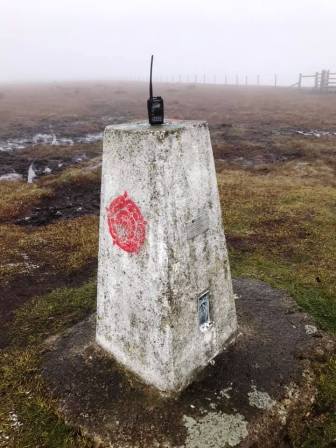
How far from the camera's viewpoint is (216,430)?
16.0 ft

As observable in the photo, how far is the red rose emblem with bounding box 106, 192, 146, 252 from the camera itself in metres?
4.93

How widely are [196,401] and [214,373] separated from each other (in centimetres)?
56

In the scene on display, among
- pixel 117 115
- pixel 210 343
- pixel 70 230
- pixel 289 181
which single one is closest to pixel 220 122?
pixel 117 115

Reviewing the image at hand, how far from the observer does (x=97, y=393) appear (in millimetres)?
5422

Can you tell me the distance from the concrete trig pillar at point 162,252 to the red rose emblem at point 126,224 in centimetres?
1

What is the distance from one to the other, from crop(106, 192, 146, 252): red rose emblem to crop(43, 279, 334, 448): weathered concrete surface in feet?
6.33

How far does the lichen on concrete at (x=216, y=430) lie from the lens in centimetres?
475

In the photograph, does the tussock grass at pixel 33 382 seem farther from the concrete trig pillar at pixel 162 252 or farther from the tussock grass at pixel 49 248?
the tussock grass at pixel 49 248

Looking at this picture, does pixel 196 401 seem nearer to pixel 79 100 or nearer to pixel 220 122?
pixel 220 122

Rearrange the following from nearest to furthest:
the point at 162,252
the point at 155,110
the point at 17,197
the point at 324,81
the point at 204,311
Result: the point at 162,252 < the point at 155,110 < the point at 204,311 < the point at 17,197 < the point at 324,81

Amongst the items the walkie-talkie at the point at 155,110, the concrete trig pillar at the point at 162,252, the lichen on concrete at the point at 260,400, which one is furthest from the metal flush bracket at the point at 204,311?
the walkie-talkie at the point at 155,110

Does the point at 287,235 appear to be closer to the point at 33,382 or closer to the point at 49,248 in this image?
the point at 49,248

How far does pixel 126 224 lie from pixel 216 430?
8.91 ft

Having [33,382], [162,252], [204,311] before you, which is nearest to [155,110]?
[162,252]
